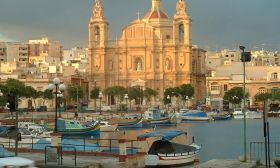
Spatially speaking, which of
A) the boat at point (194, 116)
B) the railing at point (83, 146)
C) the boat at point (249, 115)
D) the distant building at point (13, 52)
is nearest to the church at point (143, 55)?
the boat at point (249, 115)

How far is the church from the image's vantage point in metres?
125

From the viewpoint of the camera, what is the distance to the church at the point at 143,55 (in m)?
125

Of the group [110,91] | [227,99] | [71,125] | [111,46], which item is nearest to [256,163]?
[71,125]

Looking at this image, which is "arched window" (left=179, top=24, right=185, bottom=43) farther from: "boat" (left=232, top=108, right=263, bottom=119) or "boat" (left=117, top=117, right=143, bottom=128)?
"boat" (left=117, top=117, right=143, bottom=128)

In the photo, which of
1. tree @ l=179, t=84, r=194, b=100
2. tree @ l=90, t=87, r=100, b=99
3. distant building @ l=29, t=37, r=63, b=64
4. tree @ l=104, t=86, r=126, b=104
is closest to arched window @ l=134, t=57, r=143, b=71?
tree @ l=90, t=87, r=100, b=99

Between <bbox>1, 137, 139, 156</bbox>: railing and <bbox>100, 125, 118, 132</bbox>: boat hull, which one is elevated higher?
<bbox>1, 137, 139, 156</bbox>: railing

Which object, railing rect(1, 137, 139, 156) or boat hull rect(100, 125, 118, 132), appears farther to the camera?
boat hull rect(100, 125, 118, 132)

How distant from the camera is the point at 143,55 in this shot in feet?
416

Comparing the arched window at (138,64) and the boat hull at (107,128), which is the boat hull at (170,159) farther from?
the arched window at (138,64)

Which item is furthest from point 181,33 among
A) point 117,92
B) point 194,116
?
point 194,116

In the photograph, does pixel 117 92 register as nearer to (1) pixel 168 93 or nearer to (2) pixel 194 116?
(1) pixel 168 93

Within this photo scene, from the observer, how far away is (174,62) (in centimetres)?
12500

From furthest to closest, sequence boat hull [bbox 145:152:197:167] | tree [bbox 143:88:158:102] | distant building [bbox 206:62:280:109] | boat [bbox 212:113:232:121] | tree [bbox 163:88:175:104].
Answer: distant building [bbox 206:62:280:109] < tree [bbox 163:88:175:104] < tree [bbox 143:88:158:102] < boat [bbox 212:113:232:121] < boat hull [bbox 145:152:197:167]

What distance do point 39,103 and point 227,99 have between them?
3445 centimetres
